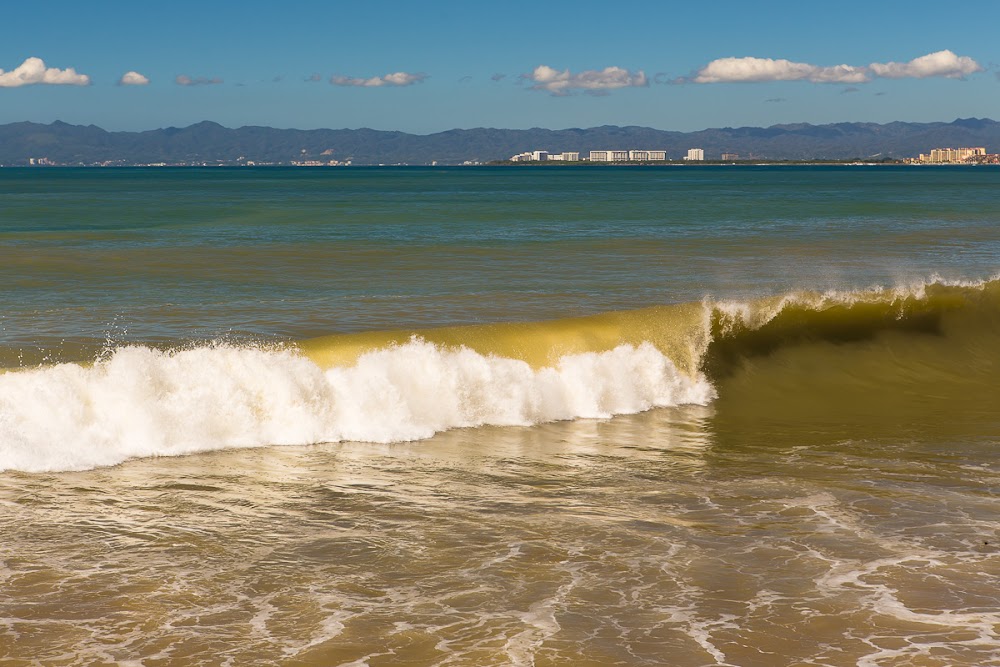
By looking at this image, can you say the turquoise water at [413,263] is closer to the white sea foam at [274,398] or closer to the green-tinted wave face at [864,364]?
the green-tinted wave face at [864,364]

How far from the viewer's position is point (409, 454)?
11.5 metres

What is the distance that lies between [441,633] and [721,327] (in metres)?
11.8

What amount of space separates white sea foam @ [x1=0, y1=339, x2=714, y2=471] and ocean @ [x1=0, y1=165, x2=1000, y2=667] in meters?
0.04

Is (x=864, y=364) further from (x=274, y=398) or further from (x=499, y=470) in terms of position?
(x=274, y=398)

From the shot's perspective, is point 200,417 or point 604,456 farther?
point 200,417

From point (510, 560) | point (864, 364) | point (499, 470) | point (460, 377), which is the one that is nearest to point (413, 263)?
point (864, 364)

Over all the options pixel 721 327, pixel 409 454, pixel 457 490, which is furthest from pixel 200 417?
pixel 721 327

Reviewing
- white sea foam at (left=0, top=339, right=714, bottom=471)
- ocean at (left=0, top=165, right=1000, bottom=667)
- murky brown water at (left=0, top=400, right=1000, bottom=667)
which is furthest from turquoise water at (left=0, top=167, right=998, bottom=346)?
murky brown water at (left=0, top=400, right=1000, bottom=667)

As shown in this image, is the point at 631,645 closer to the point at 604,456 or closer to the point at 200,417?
the point at 604,456

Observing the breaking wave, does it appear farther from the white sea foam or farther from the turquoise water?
the turquoise water

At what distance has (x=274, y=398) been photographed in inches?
498

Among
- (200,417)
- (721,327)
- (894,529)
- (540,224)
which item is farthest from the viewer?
(540,224)

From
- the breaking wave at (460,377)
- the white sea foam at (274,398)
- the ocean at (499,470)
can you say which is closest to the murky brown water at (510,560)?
the ocean at (499,470)

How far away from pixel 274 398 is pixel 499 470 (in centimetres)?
331
